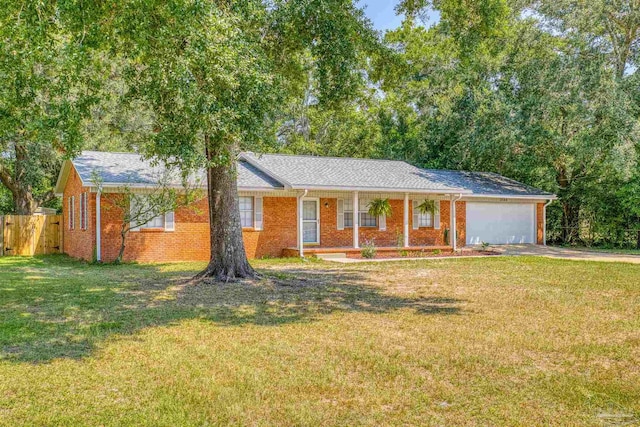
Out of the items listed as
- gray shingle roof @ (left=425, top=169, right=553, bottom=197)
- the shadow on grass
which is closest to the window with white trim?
the shadow on grass

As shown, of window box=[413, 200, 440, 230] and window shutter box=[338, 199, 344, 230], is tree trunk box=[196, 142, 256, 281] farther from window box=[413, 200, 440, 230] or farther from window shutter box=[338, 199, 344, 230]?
window box=[413, 200, 440, 230]

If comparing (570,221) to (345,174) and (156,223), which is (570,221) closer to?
(345,174)

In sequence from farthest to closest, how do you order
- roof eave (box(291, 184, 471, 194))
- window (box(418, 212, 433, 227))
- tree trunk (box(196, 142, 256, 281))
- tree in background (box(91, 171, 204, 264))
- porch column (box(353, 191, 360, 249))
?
window (box(418, 212, 433, 227)), porch column (box(353, 191, 360, 249)), roof eave (box(291, 184, 471, 194)), tree in background (box(91, 171, 204, 264)), tree trunk (box(196, 142, 256, 281))

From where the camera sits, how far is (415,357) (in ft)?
17.1

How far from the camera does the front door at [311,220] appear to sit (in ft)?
60.4

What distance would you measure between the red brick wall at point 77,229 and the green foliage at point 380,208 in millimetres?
9602

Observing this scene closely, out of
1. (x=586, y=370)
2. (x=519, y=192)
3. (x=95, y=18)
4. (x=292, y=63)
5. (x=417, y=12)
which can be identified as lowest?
(x=586, y=370)

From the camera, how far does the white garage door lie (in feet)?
71.1

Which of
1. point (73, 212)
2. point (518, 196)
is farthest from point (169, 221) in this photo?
point (518, 196)

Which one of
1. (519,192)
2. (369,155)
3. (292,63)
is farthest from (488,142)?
(292,63)

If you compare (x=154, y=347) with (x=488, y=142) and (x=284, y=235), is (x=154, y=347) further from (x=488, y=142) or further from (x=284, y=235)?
(x=488, y=142)

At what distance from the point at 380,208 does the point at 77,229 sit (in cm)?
1077

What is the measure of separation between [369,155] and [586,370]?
27514mm

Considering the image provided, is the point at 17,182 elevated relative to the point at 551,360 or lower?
elevated
